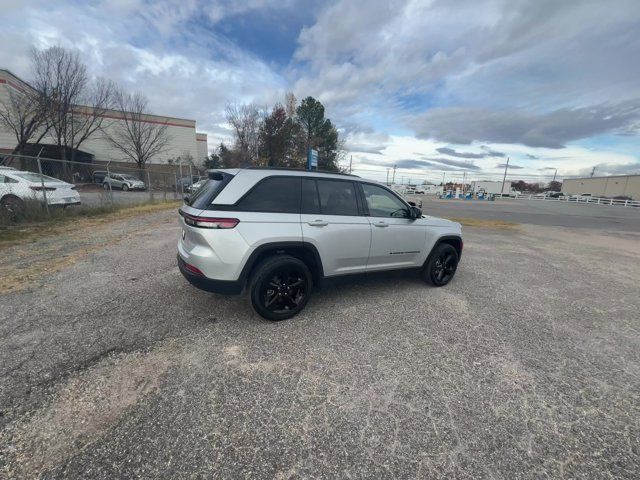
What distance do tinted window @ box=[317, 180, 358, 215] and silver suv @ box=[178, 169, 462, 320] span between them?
0.01 meters

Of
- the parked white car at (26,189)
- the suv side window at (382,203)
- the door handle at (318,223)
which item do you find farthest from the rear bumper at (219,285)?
the parked white car at (26,189)

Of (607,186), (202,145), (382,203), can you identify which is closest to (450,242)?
(382,203)

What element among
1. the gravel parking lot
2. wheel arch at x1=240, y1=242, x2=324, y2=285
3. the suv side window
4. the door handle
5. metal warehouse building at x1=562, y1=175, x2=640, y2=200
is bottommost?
the gravel parking lot

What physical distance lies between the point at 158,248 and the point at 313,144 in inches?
1363

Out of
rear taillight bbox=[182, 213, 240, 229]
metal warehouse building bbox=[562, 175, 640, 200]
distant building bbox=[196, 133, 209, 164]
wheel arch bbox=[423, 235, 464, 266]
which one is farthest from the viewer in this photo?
metal warehouse building bbox=[562, 175, 640, 200]

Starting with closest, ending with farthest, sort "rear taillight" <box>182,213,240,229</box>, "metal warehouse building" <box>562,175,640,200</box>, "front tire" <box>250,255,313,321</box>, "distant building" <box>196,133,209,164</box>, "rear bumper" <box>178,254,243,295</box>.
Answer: "rear taillight" <box>182,213,240,229</box>
"rear bumper" <box>178,254,243,295</box>
"front tire" <box>250,255,313,321</box>
"distant building" <box>196,133,209,164</box>
"metal warehouse building" <box>562,175,640,200</box>

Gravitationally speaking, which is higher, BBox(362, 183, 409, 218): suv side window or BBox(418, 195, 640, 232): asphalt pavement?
BBox(362, 183, 409, 218): suv side window

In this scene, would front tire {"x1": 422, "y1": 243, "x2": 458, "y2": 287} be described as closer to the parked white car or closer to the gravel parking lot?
the gravel parking lot

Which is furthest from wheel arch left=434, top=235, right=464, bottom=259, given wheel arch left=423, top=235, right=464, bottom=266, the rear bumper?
the rear bumper

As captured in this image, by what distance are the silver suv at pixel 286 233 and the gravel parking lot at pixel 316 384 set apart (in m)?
0.52

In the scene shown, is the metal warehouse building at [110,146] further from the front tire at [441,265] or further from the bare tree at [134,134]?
the front tire at [441,265]

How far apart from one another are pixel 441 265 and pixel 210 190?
144 inches

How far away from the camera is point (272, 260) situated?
10.3 feet

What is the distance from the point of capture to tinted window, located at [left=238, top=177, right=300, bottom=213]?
3.08 meters
